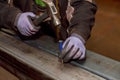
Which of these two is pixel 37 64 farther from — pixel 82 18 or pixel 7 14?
pixel 7 14

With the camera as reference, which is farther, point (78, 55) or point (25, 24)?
point (25, 24)

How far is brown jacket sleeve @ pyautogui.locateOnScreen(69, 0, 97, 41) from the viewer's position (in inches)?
37.8

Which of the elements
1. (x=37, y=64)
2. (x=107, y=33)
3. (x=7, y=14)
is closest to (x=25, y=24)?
(x=7, y=14)

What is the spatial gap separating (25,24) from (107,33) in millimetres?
1663

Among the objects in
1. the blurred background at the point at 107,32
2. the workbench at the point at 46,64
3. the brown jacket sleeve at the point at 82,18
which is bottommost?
the blurred background at the point at 107,32

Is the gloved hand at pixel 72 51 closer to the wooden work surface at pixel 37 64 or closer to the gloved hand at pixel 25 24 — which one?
the wooden work surface at pixel 37 64

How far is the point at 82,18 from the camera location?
99 centimetres

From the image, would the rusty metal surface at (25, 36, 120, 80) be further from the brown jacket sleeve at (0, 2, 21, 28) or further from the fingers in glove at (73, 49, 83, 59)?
the brown jacket sleeve at (0, 2, 21, 28)

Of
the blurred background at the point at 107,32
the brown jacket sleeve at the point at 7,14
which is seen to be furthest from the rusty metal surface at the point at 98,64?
the blurred background at the point at 107,32

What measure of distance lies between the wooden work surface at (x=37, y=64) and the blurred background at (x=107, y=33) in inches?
49.4

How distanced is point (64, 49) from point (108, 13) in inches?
91.7

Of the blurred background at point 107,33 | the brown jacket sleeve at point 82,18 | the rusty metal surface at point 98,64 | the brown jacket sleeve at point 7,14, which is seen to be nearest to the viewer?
the rusty metal surface at point 98,64

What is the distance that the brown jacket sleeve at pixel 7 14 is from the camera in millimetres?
1117

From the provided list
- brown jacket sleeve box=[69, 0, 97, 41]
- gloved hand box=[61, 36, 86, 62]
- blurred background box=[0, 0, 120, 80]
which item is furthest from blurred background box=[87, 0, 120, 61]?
gloved hand box=[61, 36, 86, 62]
